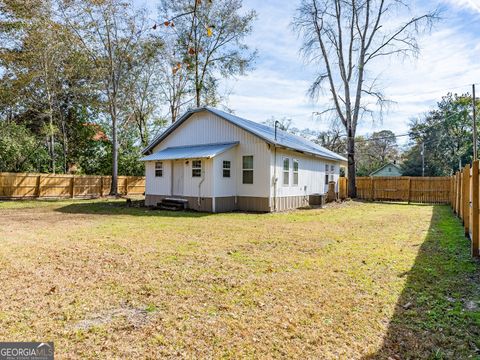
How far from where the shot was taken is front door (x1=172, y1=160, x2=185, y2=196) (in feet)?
47.3

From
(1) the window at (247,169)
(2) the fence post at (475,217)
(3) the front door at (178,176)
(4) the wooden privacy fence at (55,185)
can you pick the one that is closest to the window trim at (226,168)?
(1) the window at (247,169)

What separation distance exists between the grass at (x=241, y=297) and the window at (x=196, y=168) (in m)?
6.59

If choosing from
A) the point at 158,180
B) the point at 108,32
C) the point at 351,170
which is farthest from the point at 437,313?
the point at 108,32

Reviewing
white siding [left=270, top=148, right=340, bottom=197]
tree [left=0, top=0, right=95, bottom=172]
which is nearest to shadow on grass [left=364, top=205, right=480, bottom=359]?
white siding [left=270, top=148, right=340, bottom=197]

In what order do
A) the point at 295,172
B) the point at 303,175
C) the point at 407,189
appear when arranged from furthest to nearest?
1. the point at 407,189
2. the point at 303,175
3. the point at 295,172

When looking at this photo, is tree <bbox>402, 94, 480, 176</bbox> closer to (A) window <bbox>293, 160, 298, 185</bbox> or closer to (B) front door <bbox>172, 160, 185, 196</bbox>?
(A) window <bbox>293, 160, 298, 185</bbox>

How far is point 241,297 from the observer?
3771mm

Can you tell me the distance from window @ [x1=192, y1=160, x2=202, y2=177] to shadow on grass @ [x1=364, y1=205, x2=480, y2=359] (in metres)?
9.63

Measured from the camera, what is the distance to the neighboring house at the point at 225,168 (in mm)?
13359

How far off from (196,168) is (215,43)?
14.6 meters

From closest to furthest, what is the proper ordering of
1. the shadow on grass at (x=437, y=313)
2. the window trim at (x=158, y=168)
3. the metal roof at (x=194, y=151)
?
the shadow on grass at (x=437, y=313) < the metal roof at (x=194, y=151) < the window trim at (x=158, y=168)

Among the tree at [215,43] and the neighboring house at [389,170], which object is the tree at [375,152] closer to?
the neighboring house at [389,170]

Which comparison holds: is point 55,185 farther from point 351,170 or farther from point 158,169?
point 351,170

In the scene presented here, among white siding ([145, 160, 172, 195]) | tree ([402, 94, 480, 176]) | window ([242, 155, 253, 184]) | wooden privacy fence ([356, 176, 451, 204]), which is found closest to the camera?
window ([242, 155, 253, 184])
